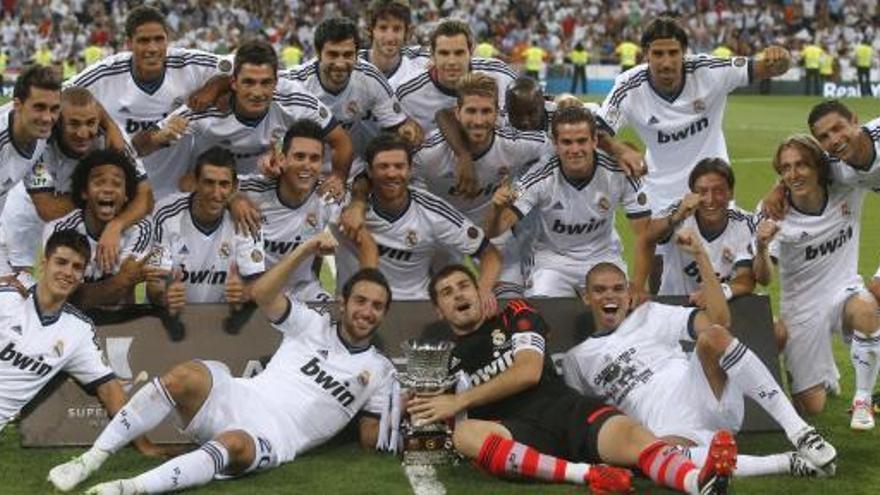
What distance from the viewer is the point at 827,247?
25.2ft

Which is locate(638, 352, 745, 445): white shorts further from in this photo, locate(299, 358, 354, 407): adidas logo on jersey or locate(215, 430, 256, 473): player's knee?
locate(215, 430, 256, 473): player's knee

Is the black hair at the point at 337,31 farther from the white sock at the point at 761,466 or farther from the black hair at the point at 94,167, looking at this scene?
the white sock at the point at 761,466

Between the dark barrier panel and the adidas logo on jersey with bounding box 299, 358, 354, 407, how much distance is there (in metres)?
0.58

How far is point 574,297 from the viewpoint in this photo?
751cm

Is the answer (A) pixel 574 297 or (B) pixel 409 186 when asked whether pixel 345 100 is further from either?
(A) pixel 574 297

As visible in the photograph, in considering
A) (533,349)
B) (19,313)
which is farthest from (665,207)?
(19,313)

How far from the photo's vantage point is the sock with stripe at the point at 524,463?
19.9ft

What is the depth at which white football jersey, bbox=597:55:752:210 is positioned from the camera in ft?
30.0

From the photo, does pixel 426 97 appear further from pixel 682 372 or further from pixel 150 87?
pixel 682 372

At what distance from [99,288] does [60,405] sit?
629 millimetres

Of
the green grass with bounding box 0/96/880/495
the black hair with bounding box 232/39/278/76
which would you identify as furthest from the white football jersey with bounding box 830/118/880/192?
the black hair with bounding box 232/39/278/76

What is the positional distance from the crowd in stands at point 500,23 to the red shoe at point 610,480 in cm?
2936

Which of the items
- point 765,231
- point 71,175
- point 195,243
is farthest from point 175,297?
point 765,231

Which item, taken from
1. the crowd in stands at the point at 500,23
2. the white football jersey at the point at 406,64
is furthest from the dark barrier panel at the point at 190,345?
the crowd in stands at the point at 500,23
